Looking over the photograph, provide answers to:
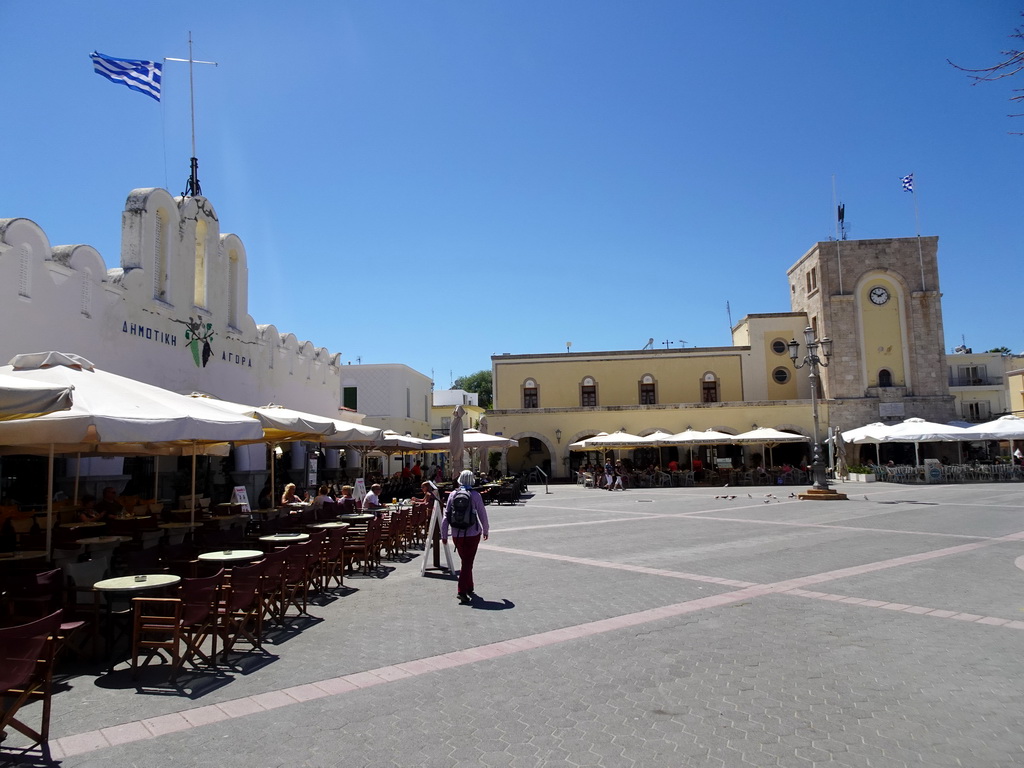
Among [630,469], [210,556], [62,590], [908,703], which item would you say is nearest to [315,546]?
[210,556]

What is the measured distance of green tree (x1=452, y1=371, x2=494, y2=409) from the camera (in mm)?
83812

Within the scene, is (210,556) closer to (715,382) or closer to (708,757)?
(708,757)

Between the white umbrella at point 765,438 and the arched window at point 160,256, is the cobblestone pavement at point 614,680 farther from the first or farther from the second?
the white umbrella at point 765,438

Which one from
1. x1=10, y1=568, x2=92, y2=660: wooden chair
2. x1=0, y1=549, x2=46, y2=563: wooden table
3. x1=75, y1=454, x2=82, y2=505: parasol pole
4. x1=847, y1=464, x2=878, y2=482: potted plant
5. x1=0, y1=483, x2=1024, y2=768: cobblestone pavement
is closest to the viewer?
x1=0, y1=483, x2=1024, y2=768: cobblestone pavement

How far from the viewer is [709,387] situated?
39.8 meters

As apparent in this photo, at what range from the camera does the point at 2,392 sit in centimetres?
495

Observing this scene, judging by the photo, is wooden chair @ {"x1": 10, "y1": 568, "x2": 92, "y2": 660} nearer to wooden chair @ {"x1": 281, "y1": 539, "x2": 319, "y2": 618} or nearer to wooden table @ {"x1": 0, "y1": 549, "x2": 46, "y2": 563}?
wooden table @ {"x1": 0, "y1": 549, "x2": 46, "y2": 563}

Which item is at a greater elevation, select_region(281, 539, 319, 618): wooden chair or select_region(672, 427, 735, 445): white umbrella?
select_region(672, 427, 735, 445): white umbrella

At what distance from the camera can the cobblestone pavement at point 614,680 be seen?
12.8ft

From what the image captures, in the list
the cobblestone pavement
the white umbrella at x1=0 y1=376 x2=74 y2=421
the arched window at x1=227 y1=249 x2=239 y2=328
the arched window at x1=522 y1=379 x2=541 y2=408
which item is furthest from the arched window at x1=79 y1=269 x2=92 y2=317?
the arched window at x1=522 y1=379 x2=541 y2=408

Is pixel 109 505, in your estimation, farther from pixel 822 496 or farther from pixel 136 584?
pixel 822 496

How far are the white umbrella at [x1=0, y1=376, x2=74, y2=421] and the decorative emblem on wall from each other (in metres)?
10.8

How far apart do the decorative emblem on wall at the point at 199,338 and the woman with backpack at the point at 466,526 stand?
33.9 ft

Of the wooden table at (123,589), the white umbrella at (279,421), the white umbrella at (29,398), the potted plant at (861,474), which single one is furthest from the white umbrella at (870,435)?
the white umbrella at (29,398)
